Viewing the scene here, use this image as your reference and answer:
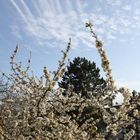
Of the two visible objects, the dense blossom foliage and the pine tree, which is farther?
the pine tree

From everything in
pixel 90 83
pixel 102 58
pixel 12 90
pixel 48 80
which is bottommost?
pixel 102 58

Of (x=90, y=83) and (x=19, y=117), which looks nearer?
(x=19, y=117)

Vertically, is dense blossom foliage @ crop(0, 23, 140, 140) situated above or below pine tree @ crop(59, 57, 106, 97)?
below

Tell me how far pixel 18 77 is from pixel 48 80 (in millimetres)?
2427

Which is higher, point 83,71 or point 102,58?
point 83,71

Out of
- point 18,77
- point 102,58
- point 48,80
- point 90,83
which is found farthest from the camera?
point 90,83

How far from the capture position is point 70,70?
130 feet

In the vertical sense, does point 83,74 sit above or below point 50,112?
above

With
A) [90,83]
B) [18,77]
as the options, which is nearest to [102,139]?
[18,77]

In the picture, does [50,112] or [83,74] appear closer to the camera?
[50,112]

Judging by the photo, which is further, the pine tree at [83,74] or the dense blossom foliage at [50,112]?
the pine tree at [83,74]

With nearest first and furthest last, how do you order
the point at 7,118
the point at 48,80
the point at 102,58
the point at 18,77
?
the point at 102,58, the point at 48,80, the point at 7,118, the point at 18,77

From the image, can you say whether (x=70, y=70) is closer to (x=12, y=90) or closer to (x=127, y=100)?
(x=12, y=90)

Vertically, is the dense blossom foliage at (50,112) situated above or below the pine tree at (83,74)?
below
